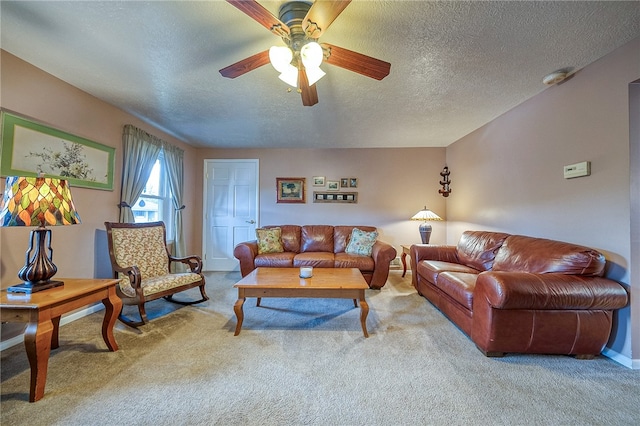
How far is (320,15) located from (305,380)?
6.94 feet

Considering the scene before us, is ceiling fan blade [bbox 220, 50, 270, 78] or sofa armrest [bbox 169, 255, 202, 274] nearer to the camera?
ceiling fan blade [bbox 220, 50, 270, 78]

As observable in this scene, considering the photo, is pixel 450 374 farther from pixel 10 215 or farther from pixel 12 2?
pixel 12 2

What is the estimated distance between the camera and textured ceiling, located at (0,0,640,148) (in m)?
1.48

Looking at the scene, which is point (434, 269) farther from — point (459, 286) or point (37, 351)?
point (37, 351)

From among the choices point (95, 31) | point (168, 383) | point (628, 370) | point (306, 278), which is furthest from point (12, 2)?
point (628, 370)

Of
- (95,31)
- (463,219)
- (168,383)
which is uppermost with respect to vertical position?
(95,31)

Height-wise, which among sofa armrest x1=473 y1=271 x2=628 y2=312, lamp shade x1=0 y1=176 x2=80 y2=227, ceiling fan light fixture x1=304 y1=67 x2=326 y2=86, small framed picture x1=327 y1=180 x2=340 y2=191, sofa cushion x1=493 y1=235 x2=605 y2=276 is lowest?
sofa armrest x1=473 y1=271 x2=628 y2=312

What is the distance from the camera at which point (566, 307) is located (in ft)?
5.55

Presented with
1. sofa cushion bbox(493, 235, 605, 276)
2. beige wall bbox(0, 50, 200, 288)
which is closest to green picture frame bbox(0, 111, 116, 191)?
beige wall bbox(0, 50, 200, 288)

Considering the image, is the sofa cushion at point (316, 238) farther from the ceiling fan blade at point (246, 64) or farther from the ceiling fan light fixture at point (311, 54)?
the ceiling fan light fixture at point (311, 54)

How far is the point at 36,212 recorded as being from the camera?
1533 mm

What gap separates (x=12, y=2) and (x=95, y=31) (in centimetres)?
36

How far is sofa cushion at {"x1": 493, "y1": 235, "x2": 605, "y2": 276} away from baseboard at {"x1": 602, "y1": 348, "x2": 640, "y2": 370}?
59 cm

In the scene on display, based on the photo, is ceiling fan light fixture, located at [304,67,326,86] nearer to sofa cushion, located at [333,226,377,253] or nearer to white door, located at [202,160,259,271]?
sofa cushion, located at [333,226,377,253]
